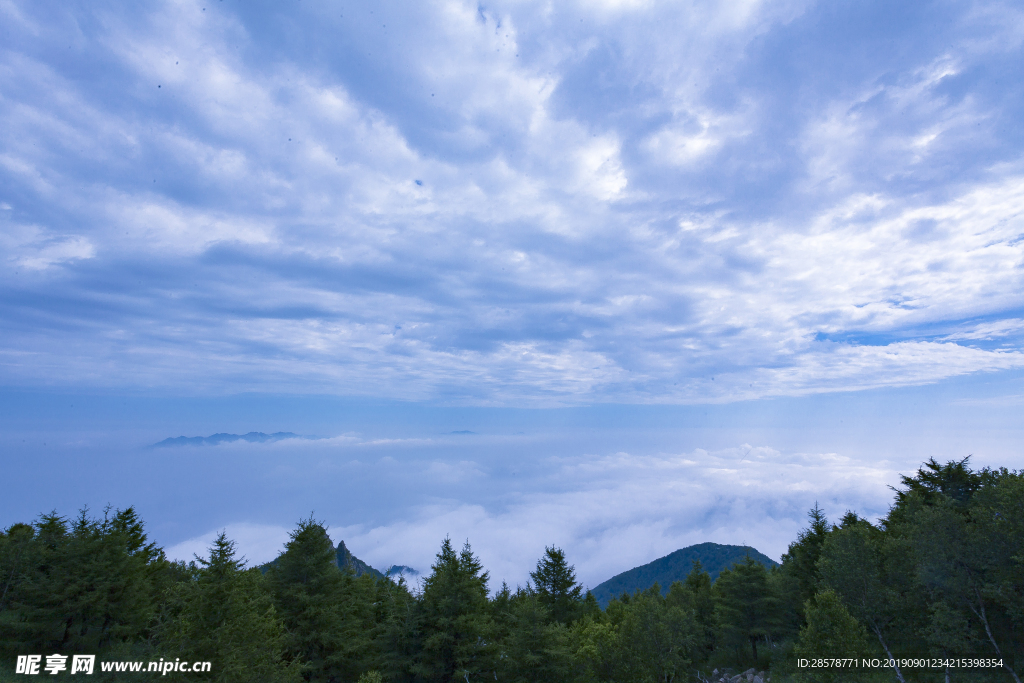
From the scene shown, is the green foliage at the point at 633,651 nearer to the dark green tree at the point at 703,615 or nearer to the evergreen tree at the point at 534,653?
the evergreen tree at the point at 534,653

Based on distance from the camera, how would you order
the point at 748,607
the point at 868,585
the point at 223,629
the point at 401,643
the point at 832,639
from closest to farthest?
the point at 223,629, the point at 832,639, the point at 401,643, the point at 868,585, the point at 748,607

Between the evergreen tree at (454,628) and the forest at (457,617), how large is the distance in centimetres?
10

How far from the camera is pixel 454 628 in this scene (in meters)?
28.9

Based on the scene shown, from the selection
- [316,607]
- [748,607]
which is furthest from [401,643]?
[748,607]

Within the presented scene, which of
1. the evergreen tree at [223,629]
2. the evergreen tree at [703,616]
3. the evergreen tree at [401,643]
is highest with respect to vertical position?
the evergreen tree at [223,629]

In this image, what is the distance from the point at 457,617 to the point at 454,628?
26.0 inches

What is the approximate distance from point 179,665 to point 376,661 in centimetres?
1557

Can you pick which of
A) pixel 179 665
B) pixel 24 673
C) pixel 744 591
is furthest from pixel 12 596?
pixel 744 591

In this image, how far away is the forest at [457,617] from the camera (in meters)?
21.0

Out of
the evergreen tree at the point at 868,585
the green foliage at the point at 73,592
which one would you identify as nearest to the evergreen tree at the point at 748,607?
the evergreen tree at the point at 868,585

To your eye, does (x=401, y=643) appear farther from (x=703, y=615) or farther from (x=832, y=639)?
(x=703, y=615)

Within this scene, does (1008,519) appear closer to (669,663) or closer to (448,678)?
(669,663)

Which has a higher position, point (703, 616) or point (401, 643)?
point (401, 643)

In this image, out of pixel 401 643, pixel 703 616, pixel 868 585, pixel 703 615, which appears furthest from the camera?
pixel 703 615
